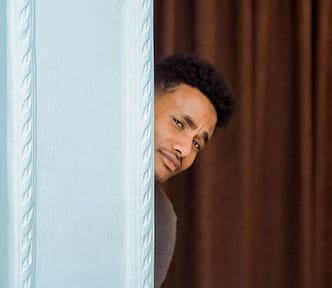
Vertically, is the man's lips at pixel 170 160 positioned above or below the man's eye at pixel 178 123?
below

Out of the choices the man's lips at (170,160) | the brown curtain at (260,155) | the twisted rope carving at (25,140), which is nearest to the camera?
the twisted rope carving at (25,140)

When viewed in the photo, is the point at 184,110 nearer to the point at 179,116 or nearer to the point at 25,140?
→ the point at 179,116

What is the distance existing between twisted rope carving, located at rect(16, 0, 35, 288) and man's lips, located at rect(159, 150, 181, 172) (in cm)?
30

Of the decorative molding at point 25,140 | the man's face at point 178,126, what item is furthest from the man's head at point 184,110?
the decorative molding at point 25,140

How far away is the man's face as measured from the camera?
1.27m

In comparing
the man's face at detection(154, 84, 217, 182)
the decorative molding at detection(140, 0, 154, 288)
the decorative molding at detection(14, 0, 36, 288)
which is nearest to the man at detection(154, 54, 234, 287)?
the man's face at detection(154, 84, 217, 182)

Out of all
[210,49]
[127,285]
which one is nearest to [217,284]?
[210,49]

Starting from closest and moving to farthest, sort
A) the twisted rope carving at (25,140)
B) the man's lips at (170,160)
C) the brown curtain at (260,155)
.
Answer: the twisted rope carving at (25,140), the man's lips at (170,160), the brown curtain at (260,155)

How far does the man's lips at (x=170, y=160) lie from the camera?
1.26 m

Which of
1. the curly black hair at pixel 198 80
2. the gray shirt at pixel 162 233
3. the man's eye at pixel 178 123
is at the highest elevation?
the curly black hair at pixel 198 80

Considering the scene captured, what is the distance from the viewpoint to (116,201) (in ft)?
3.51

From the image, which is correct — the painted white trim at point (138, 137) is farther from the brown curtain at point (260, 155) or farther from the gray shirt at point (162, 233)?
the brown curtain at point (260, 155)

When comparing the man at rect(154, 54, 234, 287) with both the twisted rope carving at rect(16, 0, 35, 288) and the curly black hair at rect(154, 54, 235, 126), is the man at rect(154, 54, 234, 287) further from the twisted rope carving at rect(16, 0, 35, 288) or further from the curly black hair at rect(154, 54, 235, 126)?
the twisted rope carving at rect(16, 0, 35, 288)

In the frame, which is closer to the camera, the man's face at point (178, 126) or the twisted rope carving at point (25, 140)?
the twisted rope carving at point (25, 140)
